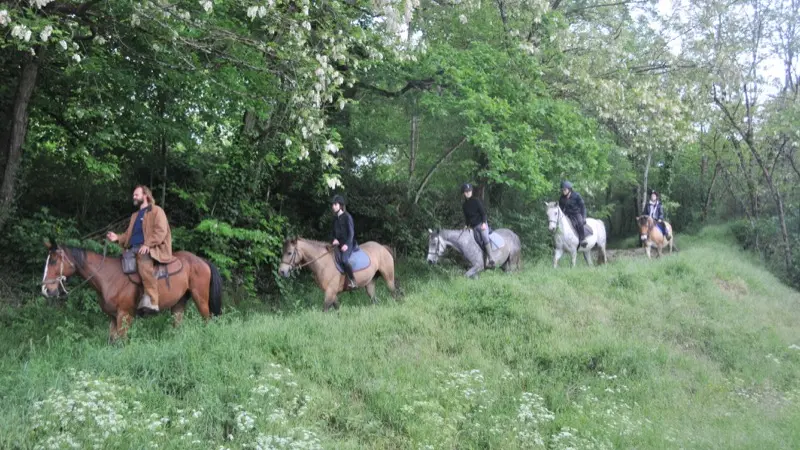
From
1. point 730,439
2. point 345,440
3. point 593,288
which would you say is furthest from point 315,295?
point 730,439

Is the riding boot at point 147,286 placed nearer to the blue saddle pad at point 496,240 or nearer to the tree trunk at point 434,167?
the blue saddle pad at point 496,240

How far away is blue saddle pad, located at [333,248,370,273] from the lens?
1313 centimetres

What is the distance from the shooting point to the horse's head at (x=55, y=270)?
9688 millimetres

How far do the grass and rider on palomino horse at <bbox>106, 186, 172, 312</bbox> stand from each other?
2.23ft

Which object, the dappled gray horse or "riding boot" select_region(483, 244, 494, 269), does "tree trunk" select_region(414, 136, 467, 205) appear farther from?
"riding boot" select_region(483, 244, 494, 269)

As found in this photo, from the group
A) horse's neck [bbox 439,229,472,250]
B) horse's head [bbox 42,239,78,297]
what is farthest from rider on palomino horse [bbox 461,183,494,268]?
horse's head [bbox 42,239,78,297]

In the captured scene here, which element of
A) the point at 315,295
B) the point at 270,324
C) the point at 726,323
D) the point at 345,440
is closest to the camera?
the point at 345,440

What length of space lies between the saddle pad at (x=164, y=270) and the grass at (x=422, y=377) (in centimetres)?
88

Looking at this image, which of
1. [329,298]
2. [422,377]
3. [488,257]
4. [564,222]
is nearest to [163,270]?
[329,298]

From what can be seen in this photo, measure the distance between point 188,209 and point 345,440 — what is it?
10.7 meters

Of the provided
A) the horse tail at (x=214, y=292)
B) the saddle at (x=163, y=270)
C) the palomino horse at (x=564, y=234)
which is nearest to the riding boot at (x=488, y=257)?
the palomino horse at (x=564, y=234)

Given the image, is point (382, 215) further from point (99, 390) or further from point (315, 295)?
point (99, 390)

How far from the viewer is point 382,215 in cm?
1983

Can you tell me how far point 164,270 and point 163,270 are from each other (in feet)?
0.05
